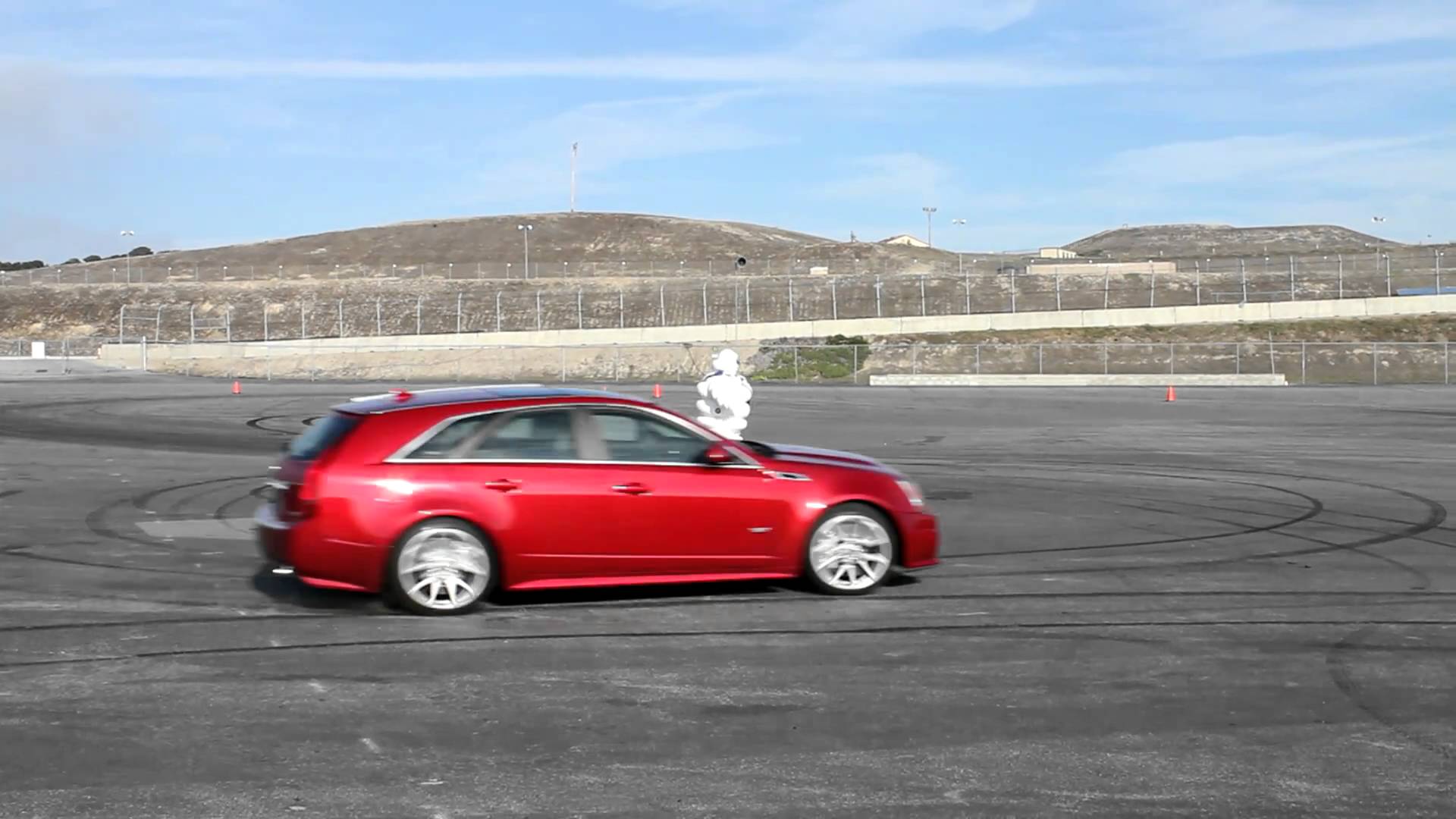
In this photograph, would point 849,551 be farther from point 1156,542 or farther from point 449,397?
point 1156,542

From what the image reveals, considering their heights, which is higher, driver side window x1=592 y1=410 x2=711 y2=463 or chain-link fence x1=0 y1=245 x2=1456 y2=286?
chain-link fence x1=0 y1=245 x2=1456 y2=286

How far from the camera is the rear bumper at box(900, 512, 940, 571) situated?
11023mm

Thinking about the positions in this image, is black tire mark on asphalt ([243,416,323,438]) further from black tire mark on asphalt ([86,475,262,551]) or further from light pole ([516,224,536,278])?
light pole ([516,224,536,278])

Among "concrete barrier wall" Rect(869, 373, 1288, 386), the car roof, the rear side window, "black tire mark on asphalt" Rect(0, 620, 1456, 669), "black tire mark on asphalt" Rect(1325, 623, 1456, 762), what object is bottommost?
"black tire mark on asphalt" Rect(1325, 623, 1456, 762)

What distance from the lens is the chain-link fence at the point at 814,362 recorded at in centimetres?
5906

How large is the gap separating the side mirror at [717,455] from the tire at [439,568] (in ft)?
5.04

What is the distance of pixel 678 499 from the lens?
10492 millimetres

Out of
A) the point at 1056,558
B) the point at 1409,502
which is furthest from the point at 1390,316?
the point at 1056,558

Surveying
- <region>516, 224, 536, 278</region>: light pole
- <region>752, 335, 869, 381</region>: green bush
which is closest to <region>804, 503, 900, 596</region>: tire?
<region>752, 335, 869, 381</region>: green bush

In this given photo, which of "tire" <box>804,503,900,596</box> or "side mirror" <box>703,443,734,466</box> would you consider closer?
"side mirror" <box>703,443,734,466</box>

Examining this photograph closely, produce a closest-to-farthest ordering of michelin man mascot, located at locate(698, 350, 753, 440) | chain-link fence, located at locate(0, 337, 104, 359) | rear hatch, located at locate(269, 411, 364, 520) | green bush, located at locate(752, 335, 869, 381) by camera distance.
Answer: rear hatch, located at locate(269, 411, 364, 520) < michelin man mascot, located at locate(698, 350, 753, 440) < green bush, located at locate(752, 335, 869, 381) < chain-link fence, located at locate(0, 337, 104, 359)

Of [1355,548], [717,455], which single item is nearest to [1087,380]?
[1355,548]

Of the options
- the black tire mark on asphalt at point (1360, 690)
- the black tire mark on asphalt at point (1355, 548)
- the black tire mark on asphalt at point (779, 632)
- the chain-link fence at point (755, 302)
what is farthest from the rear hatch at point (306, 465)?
the chain-link fence at point (755, 302)

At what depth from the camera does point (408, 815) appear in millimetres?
5836
